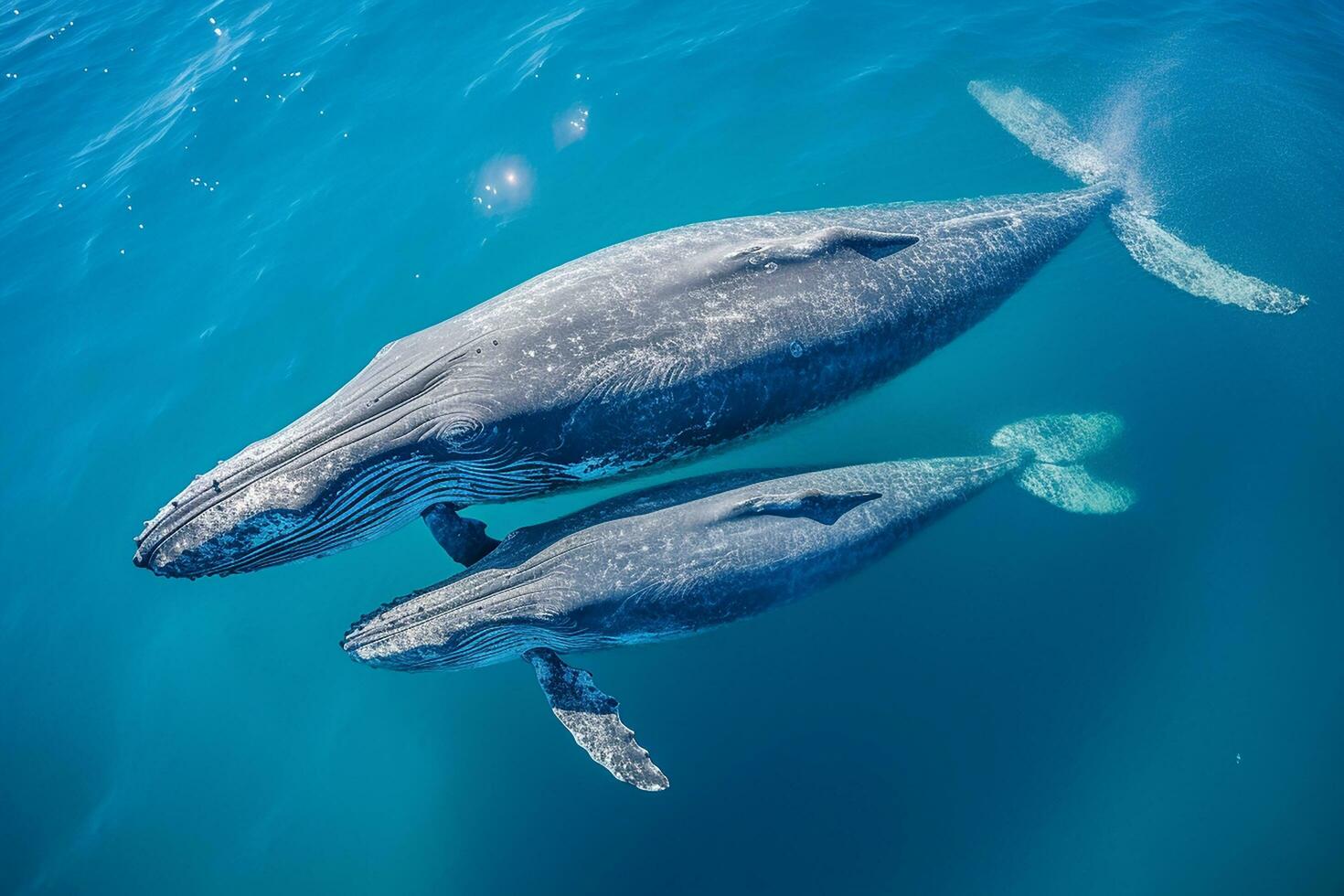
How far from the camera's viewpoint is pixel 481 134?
12.9m

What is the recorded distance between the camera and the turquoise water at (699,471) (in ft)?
26.3

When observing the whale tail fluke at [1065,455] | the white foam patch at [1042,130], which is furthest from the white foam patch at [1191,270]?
the whale tail fluke at [1065,455]

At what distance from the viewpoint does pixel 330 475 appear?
6719 mm

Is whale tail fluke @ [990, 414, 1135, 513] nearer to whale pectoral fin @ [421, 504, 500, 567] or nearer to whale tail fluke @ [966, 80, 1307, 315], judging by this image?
whale tail fluke @ [966, 80, 1307, 315]

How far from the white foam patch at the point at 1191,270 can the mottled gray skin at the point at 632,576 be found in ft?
23.7

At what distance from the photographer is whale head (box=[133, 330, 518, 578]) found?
21.8ft

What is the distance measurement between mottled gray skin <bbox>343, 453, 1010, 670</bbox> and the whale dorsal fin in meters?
2.67

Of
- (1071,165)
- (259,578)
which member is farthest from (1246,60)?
(259,578)

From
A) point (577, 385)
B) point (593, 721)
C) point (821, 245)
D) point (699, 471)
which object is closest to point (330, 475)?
point (577, 385)

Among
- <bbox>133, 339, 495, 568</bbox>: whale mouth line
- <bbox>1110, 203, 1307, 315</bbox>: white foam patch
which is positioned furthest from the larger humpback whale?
<bbox>1110, 203, 1307, 315</bbox>: white foam patch

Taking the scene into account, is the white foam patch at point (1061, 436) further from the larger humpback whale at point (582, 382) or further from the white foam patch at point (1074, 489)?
the larger humpback whale at point (582, 382)

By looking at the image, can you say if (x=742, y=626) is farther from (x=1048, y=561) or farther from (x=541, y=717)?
(x=1048, y=561)

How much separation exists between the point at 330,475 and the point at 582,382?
2614 mm

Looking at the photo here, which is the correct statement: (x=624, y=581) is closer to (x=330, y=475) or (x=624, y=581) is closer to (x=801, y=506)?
(x=801, y=506)
